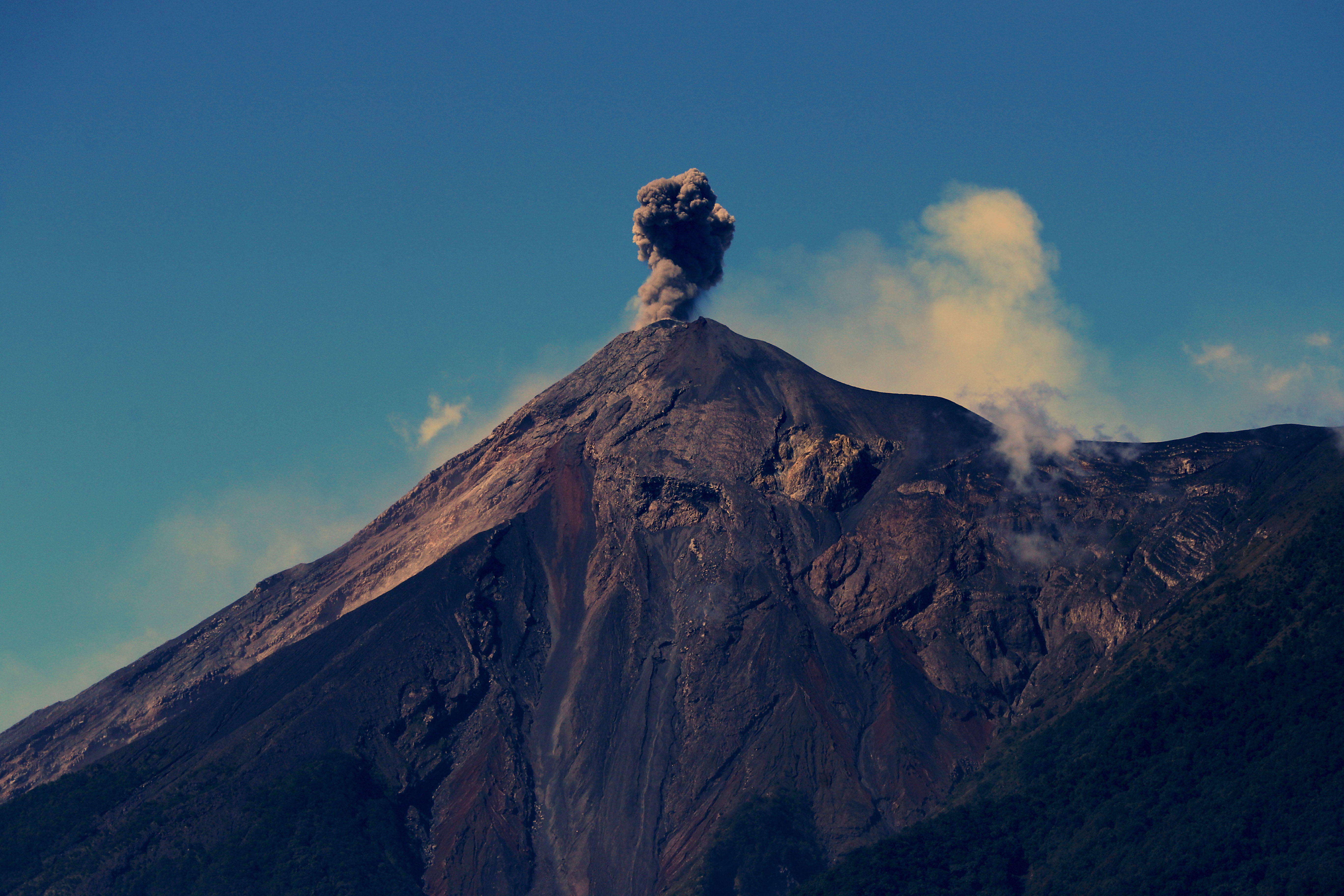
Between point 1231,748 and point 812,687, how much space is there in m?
33.5

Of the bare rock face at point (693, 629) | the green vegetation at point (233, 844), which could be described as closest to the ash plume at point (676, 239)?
the bare rock face at point (693, 629)

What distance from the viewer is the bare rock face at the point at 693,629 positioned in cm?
12381

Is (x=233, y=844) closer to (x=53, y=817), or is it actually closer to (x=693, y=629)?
(x=53, y=817)

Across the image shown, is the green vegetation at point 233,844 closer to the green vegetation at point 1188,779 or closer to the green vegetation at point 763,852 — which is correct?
the green vegetation at point 763,852

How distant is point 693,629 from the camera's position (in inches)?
5330

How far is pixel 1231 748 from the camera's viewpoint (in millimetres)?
109312

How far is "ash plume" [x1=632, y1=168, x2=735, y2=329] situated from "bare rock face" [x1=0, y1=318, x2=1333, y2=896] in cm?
2154

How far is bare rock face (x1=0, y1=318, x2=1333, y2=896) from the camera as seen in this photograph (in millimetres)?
123812

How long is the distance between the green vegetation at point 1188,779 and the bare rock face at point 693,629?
6231 millimetres

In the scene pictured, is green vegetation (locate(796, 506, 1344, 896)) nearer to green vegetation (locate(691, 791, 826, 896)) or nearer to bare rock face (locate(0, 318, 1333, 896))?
green vegetation (locate(691, 791, 826, 896))

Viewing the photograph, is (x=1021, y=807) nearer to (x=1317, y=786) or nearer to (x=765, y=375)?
(x=1317, y=786)

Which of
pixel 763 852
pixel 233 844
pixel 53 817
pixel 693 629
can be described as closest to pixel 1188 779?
pixel 763 852

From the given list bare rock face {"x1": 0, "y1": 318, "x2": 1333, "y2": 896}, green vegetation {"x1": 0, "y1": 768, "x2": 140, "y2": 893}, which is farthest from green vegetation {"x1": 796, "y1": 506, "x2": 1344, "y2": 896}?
green vegetation {"x1": 0, "y1": 768, "x2": 140, "y2": 893}

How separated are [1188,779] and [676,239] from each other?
9152 cm
